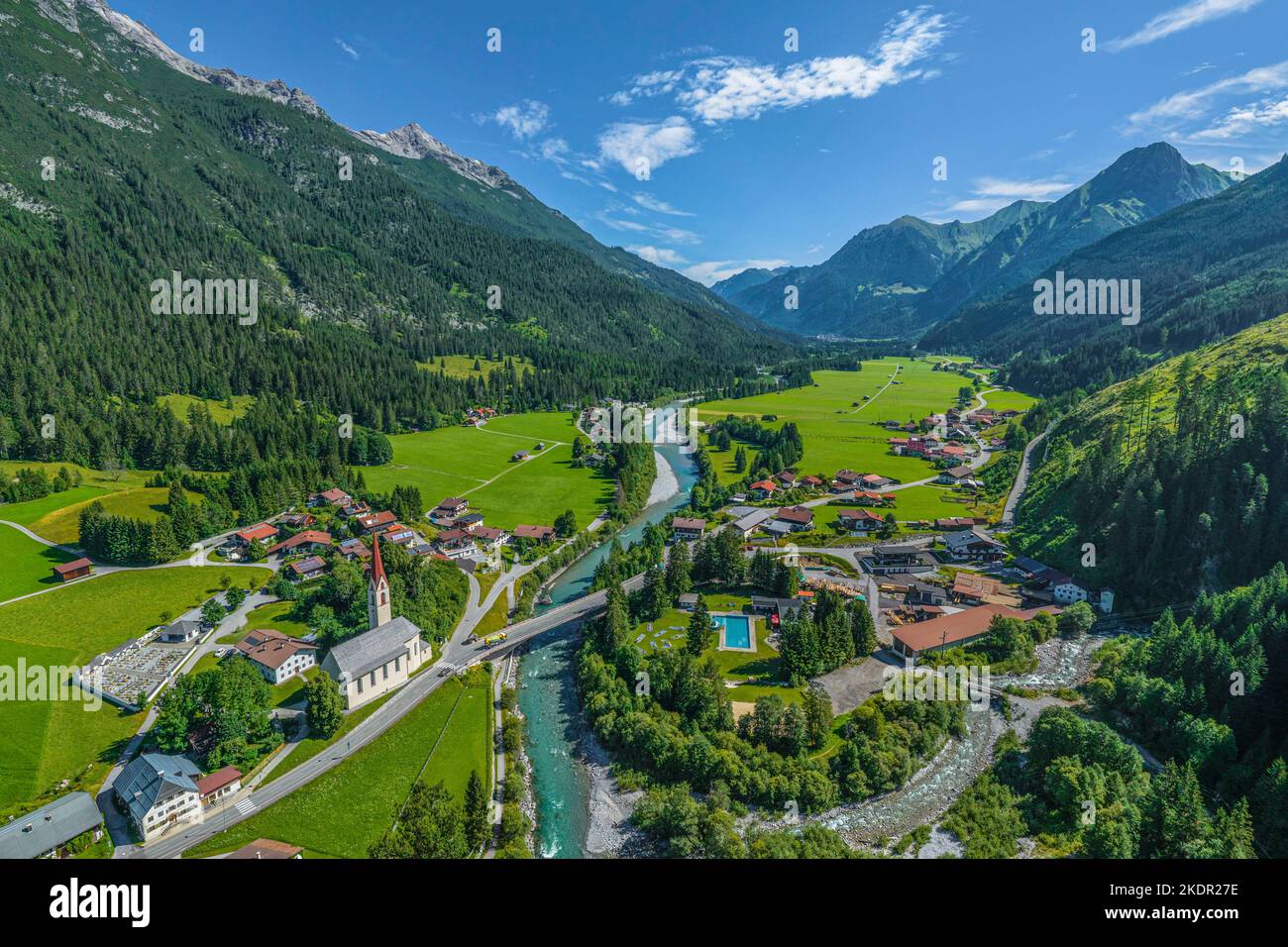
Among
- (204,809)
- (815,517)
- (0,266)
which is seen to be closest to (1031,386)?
(815,517)

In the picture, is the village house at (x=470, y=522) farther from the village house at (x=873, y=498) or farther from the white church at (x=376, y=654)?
the village house at (x=873, y=498)

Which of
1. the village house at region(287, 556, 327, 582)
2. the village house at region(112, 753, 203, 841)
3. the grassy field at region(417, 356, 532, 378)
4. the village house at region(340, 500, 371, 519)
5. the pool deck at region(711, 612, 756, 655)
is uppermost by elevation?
the grassy field at region(417, 356, 532, 378)

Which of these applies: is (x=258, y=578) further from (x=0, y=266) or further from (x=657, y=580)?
(x=0, y=266)

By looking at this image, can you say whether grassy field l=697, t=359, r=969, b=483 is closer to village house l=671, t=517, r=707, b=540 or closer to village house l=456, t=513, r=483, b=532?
village house l=671, t=517, r=707, b=540

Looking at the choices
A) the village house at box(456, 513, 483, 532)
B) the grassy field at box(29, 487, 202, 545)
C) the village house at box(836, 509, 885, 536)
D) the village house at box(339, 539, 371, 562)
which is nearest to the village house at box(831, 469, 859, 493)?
the village house at box(836, 509, 885, 536)

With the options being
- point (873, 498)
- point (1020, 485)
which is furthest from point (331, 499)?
point (1020, 485)

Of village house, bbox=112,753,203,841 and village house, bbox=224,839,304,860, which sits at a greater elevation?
village house, bbox=112,753,203,841

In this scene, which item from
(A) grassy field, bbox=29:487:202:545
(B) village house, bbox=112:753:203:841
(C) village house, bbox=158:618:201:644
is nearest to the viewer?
(B) village house, bbox=112:753:203:841

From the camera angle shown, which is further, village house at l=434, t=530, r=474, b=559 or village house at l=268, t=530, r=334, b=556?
village house at l=434, t=530, r=474, b=559
